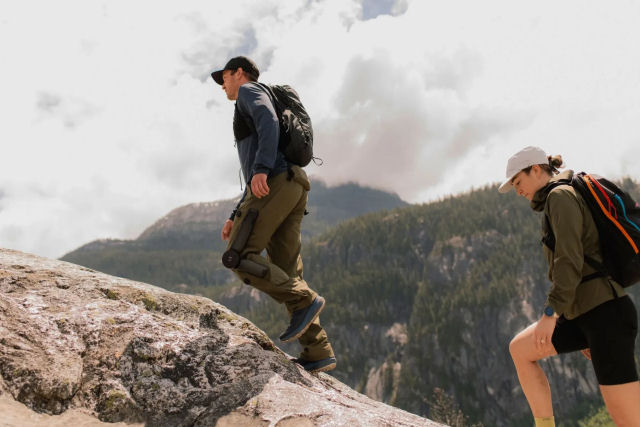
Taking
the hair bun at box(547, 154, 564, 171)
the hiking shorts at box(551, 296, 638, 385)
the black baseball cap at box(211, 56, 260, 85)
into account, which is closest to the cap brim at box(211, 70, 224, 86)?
the black baseball cap at box(211, 56, 260, 85)

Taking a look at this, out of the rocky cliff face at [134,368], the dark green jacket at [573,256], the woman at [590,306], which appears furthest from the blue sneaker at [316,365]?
the dark green jacket at [573,256]

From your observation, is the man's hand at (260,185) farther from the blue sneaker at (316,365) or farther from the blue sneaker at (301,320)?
the blue sneaker at (316,365)

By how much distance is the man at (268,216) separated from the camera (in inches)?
200

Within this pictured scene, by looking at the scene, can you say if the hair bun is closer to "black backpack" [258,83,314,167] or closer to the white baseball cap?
the white baseball cap

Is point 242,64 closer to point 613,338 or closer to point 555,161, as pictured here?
point 555,161

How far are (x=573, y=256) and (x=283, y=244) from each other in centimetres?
294

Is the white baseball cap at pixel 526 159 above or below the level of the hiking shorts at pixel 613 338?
above

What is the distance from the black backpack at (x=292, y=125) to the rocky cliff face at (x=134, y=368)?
206 centimetres

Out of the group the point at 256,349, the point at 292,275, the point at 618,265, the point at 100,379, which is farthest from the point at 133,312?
the point at 618,265

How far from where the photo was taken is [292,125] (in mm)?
5383

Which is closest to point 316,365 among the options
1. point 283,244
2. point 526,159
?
point 283,244

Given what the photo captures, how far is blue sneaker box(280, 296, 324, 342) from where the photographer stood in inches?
208

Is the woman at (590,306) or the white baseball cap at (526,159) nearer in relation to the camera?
the woman at (590,306)

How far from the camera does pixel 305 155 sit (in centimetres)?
544
